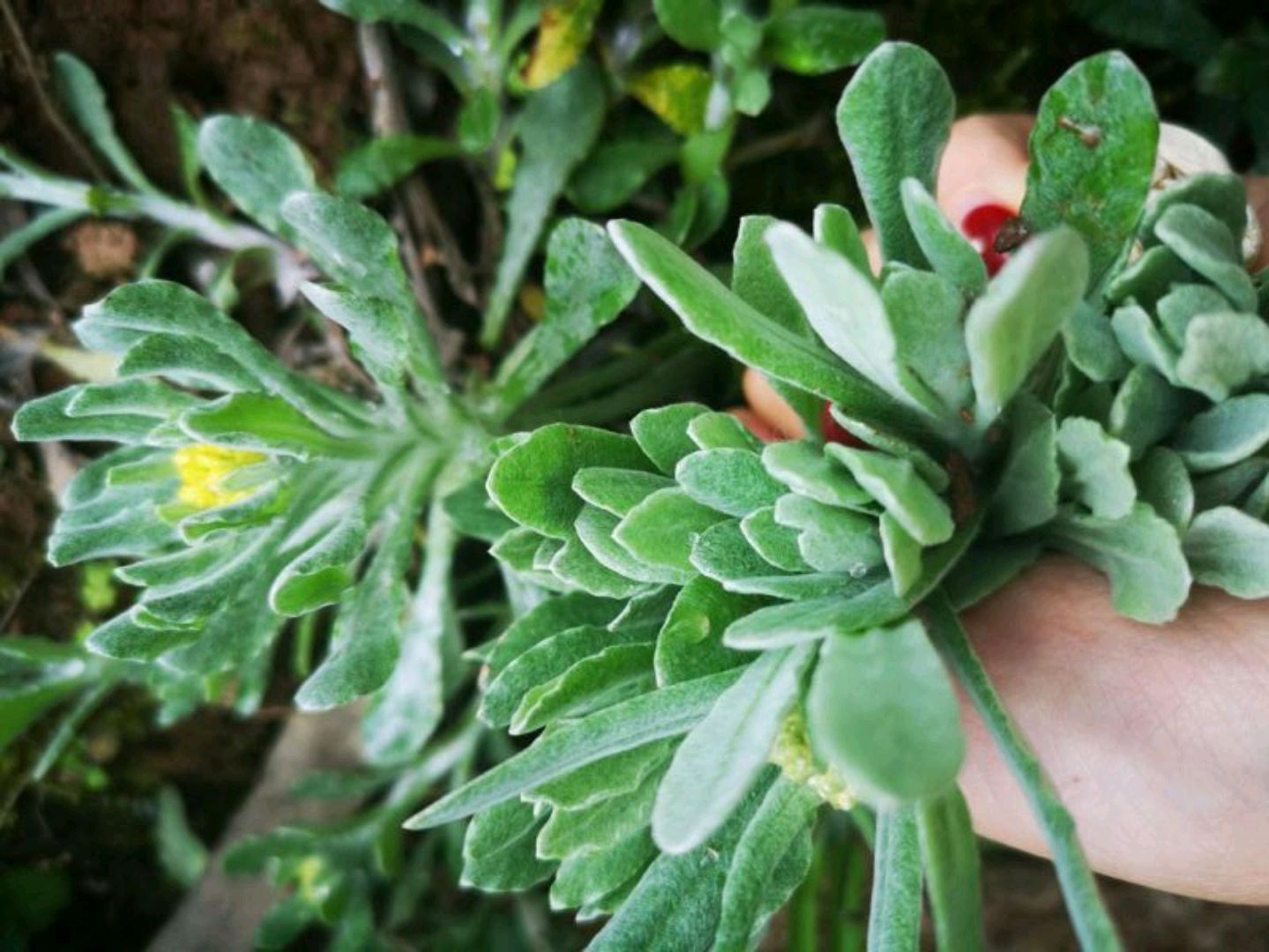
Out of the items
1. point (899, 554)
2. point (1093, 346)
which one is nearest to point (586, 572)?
Answer: point (899, 554)

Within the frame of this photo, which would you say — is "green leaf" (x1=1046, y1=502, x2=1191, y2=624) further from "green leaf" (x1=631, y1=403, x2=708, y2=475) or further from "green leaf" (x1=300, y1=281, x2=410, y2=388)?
"green leaf" (x1=300, y1=281, x2=410, y2=388)

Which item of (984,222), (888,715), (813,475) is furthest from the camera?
(984,222)

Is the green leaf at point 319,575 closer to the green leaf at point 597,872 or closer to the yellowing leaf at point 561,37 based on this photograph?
the green leaf at point 597,872

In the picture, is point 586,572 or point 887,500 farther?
point 586,572

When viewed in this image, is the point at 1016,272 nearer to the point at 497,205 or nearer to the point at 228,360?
the point at 228,360

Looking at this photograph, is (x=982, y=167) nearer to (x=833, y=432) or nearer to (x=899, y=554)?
(x=833, y=432)

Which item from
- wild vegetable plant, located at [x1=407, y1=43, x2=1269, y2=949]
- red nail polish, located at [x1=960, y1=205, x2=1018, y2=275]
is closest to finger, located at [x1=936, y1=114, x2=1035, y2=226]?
red nail polish, located at [x1=960, y1=205, x2=1018, y2=275]
